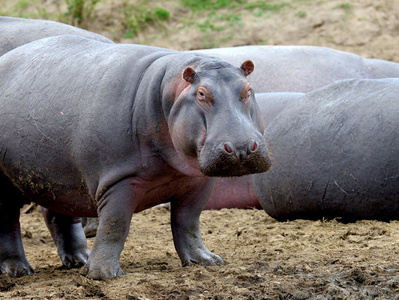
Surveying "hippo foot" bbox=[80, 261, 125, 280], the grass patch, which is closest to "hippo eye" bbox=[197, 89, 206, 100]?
"hippo foot" bbox=[80, 261, 125, 280]

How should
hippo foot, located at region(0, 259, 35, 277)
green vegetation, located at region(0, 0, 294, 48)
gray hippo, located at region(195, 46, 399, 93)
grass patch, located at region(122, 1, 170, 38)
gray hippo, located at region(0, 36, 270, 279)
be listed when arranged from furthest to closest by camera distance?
grass patch, located at region(122, 1, 170, 38)
green vegetation, located at region(0, 0, 294, 48)
gray hippo, located at region(195, 46, 399, 93)
hippo foot, located at region(0, 259, 35, 277)
gray hippo, located at region(0, 36, 270, 279)

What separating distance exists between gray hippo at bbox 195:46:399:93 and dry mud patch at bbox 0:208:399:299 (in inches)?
126

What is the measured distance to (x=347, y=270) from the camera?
146 inches

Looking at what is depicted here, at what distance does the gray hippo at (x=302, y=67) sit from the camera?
888cm

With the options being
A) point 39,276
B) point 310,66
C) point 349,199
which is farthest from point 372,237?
point 310,66

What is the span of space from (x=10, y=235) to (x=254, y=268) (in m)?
1.80

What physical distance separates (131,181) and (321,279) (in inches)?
46.1

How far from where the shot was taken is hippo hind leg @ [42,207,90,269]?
504 centimetres

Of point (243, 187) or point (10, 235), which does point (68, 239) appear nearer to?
point (10, 235)

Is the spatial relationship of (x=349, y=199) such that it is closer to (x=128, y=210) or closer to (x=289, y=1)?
(x=128, y=210)

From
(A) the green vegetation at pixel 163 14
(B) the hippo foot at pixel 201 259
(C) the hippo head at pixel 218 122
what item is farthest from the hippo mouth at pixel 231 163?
(A) the green vegetation at pixel 163 14

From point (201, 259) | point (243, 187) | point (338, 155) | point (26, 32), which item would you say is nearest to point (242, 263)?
point (201, 259)

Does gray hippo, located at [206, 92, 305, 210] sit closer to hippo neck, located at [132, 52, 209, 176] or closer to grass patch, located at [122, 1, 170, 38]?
hippo neck, located at [132, 52, 209, 176]

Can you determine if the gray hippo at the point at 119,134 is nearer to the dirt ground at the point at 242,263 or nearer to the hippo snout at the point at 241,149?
the hippo snout at the point at 241,149
